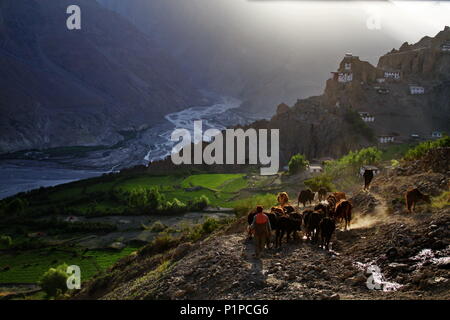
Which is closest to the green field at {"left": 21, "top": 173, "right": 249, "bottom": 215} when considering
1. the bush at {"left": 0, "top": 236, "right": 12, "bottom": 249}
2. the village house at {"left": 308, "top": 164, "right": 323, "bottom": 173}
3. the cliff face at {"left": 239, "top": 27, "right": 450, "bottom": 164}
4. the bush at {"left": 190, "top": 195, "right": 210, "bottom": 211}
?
the bush at {"left": 190, "top": 195, "right": 210, "bottom": 211}

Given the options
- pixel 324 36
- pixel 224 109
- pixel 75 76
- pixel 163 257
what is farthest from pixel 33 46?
pixel 163 257

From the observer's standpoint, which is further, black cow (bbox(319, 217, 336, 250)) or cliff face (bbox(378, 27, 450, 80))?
cliff face (bbox(378, 27, 450, 80))

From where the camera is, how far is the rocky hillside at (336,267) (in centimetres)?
972

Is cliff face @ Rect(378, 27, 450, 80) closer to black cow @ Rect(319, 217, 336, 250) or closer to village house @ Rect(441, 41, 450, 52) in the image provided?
village house @ Rect(441, 41, 450, 52)

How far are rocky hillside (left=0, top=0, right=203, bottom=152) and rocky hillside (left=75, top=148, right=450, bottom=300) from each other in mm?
113792

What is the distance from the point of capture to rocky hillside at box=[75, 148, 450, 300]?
31.9ft

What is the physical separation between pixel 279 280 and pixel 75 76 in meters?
181

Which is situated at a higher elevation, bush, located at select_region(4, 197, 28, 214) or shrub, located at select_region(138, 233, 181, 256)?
shrub, located at select_region(138, 233, 181, 256)

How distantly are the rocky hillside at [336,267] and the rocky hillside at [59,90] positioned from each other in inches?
4480

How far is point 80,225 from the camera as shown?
4831cm

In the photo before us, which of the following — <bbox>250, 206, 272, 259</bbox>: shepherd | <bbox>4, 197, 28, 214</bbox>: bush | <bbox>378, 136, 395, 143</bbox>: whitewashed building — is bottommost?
<bbox>4, 197, 28, 214</bbox>: bush

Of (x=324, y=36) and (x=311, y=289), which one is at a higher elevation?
(x=324, y=36)

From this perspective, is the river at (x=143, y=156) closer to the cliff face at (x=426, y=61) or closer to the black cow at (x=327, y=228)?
the cliff face at (x=426, y=61)
